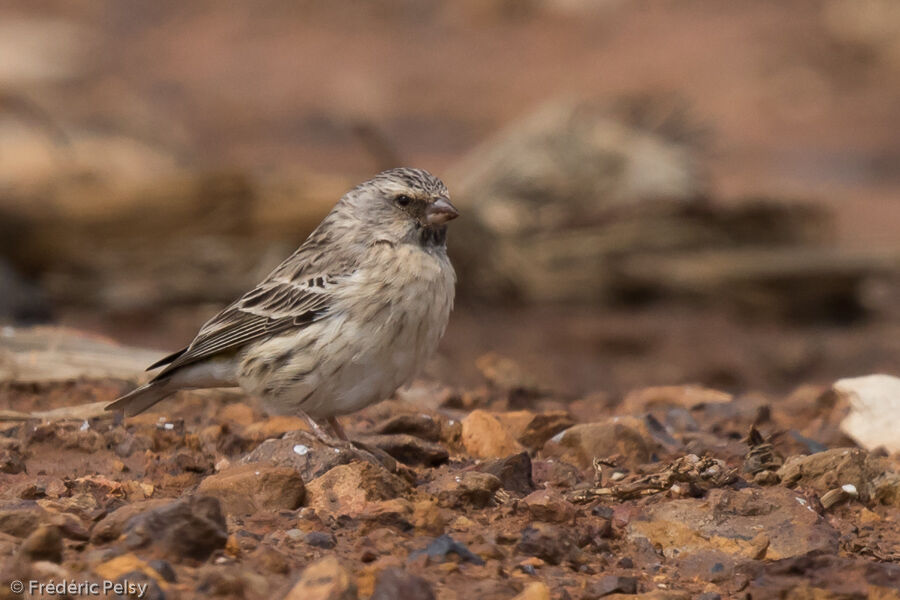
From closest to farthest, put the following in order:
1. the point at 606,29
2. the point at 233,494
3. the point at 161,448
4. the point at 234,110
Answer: the point at 233,494 < the point at 161,448 < the point at 234,110 < the point at 606,29

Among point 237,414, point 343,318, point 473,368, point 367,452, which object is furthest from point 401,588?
point 473,368

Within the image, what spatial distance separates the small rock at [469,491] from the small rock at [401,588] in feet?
3.26

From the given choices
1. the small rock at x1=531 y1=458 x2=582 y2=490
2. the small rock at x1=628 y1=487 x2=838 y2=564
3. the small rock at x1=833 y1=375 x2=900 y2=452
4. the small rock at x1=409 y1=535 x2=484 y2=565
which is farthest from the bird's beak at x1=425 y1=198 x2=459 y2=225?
the small rock at x1=833 y1=375 x2=900 y2=452

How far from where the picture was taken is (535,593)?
4.19 m

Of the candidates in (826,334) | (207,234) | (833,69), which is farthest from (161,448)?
(833,69)

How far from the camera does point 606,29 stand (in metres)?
29.3

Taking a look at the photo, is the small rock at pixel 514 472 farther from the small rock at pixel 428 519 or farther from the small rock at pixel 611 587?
the small rock at pixel 611 587

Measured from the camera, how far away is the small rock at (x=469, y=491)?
16.5 feet

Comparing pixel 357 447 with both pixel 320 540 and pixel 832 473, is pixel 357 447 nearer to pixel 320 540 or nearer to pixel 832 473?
pixel 320 540

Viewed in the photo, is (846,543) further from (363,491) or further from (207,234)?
(207,234)

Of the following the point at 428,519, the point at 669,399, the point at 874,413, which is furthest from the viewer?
the point at 669,399

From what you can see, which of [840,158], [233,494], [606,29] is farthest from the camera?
[606,29]

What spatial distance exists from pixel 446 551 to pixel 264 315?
2.31 metres

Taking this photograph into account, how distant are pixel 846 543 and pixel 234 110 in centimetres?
2150
